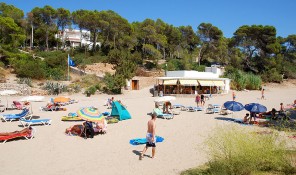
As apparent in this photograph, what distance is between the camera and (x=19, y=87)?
28.1 meters

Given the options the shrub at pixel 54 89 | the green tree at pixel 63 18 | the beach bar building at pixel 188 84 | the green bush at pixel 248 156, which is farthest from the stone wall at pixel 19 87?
the green bush at pixel 248 156

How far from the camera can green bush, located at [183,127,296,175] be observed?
5812 millimetres

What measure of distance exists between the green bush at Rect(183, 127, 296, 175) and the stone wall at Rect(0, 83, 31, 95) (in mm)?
24598

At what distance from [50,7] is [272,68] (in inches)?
1662

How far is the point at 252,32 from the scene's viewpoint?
53812mm

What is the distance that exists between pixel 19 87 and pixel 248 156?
27022mm

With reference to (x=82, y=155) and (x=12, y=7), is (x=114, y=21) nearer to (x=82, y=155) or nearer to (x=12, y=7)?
(x=12, y=7)

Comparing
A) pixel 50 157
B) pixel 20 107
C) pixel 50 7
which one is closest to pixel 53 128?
pixel 50 157

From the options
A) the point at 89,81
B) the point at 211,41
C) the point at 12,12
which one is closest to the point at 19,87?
the point at 89,81

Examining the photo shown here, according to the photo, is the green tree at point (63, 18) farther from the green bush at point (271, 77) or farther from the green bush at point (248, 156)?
the green bush at point (248, 156)

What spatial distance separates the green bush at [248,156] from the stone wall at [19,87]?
2460 centimetres

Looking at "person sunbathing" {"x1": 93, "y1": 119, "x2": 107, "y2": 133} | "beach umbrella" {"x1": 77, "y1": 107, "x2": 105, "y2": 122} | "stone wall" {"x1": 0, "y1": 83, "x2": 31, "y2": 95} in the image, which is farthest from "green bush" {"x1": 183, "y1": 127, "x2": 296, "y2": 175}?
"stone wall" {"x1": 0, "y1": 83, "x2": 31, "y2": 95}

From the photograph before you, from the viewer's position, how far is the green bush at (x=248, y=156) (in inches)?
229

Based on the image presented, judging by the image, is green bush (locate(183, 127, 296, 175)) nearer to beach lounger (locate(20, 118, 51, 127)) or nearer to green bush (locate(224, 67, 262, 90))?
beach lounger (locate(20, 118, 51, 127))
